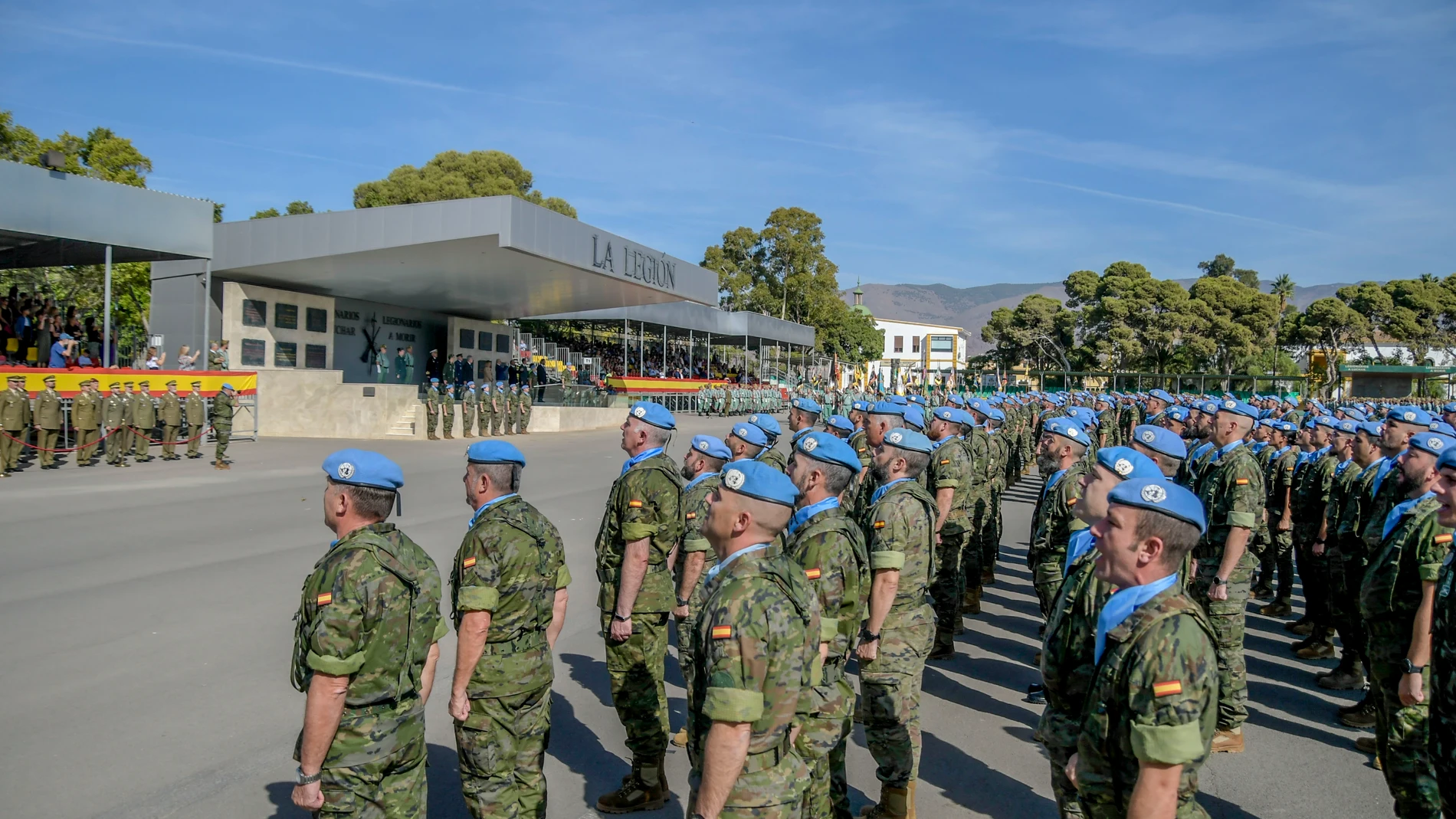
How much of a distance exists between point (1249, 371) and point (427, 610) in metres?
65.2

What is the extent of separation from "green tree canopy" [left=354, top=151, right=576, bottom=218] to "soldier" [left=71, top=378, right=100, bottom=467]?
2891cm

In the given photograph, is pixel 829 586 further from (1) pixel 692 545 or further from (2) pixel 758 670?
(1) pixel 692 545

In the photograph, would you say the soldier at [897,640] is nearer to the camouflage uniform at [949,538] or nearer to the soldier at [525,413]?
the camouflage uniform at [949,538]

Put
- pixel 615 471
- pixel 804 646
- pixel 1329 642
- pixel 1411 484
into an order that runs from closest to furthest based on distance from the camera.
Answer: pixel 804 646
pixel 1411 484
pixel 1329 642
pixel 615 471

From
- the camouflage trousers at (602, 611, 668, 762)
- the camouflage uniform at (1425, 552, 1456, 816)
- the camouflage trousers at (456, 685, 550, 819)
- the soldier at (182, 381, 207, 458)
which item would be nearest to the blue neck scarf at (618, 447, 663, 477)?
the camouflage trousers at (602, 611, 668, 762)

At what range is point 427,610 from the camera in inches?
128

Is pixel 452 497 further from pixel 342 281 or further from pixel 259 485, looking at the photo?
pixel 342 281

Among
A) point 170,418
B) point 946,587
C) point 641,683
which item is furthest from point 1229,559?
point 170,418

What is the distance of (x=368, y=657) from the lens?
3033mm

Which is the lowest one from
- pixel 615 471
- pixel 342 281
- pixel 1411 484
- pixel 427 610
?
pixel 615 471

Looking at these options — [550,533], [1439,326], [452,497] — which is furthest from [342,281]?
[1439,326]

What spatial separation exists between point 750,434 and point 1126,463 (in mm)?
2668

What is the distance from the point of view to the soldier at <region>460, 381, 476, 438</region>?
26.3m

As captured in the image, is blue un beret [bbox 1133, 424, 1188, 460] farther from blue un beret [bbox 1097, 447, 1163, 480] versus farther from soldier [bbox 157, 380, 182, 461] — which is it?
soldier [bbox 157, 380, 182, 461]
